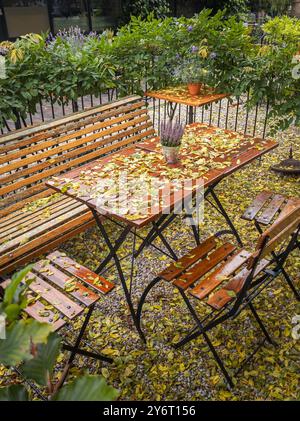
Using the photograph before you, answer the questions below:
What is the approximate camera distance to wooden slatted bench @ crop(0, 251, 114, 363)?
2.40m

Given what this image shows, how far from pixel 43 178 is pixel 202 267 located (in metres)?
1.89

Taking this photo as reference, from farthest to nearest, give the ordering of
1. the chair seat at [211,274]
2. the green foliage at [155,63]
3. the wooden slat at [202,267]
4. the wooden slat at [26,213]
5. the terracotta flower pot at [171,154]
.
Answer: the green foliage at [155,63]
the wooden slat at [26,213]
the terracotta flower pot at [171,154]
the wooden slat at [202,267]
the chair seat at [211,274]

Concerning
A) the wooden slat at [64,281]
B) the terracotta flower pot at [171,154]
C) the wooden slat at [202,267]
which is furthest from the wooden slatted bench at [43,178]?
the wooden slat at [202,267]

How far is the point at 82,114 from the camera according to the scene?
4168 mm

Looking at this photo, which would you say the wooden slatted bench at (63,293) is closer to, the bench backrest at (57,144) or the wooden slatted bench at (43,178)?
the wooden slatted bench at (43,178)

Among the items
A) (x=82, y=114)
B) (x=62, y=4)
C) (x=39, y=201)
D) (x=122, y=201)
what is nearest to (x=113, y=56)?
(x=82, y=114)

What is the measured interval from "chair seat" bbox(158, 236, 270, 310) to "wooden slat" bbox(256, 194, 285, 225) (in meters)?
0.41

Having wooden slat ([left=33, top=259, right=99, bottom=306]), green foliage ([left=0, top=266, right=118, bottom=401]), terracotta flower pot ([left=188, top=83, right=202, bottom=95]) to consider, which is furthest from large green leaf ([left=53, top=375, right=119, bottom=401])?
terracotta flower pot ([left=188, top=83, right=202, bottom=95])

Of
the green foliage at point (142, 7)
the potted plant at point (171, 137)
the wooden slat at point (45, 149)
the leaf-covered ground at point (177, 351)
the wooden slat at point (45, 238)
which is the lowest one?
the leaf-covered ground at point (177, 351)

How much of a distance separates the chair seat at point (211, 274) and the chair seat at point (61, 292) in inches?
18.6

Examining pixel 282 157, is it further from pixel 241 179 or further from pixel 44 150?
pixel 44 150

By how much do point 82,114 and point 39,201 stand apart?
3.50ft

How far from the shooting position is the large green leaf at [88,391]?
123 centimetres

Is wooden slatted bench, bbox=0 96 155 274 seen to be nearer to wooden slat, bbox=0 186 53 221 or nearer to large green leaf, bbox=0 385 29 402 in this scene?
wooden slat, bbox=0 186 53 221
